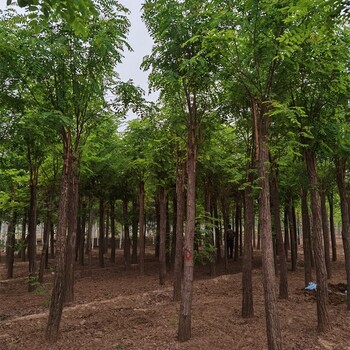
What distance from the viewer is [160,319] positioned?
9773 mm

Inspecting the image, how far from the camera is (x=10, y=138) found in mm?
10062

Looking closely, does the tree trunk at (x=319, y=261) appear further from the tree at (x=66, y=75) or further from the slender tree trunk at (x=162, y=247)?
the slender tree trunk at (x=162, y=247)

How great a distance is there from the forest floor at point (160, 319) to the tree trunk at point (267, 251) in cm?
178

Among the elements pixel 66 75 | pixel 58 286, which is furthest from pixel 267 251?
pixel 66 75

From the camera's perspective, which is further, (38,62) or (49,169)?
(49,169)

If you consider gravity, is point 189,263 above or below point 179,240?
below

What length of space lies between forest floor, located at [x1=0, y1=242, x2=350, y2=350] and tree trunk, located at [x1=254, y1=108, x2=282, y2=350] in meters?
1.78

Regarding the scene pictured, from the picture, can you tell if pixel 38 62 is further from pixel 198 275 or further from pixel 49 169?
pixel 198 275

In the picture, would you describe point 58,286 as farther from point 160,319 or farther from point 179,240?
point 179,240

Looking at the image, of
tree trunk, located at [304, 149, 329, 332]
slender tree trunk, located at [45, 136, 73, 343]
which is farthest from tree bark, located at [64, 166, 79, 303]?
tree trunk, located at [304, 149, 329, 332]

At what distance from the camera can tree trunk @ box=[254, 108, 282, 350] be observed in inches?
239

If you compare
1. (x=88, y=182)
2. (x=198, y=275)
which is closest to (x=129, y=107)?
(x=88, y=182)

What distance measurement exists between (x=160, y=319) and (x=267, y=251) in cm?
478

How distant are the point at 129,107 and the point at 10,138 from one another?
11.7 ft
